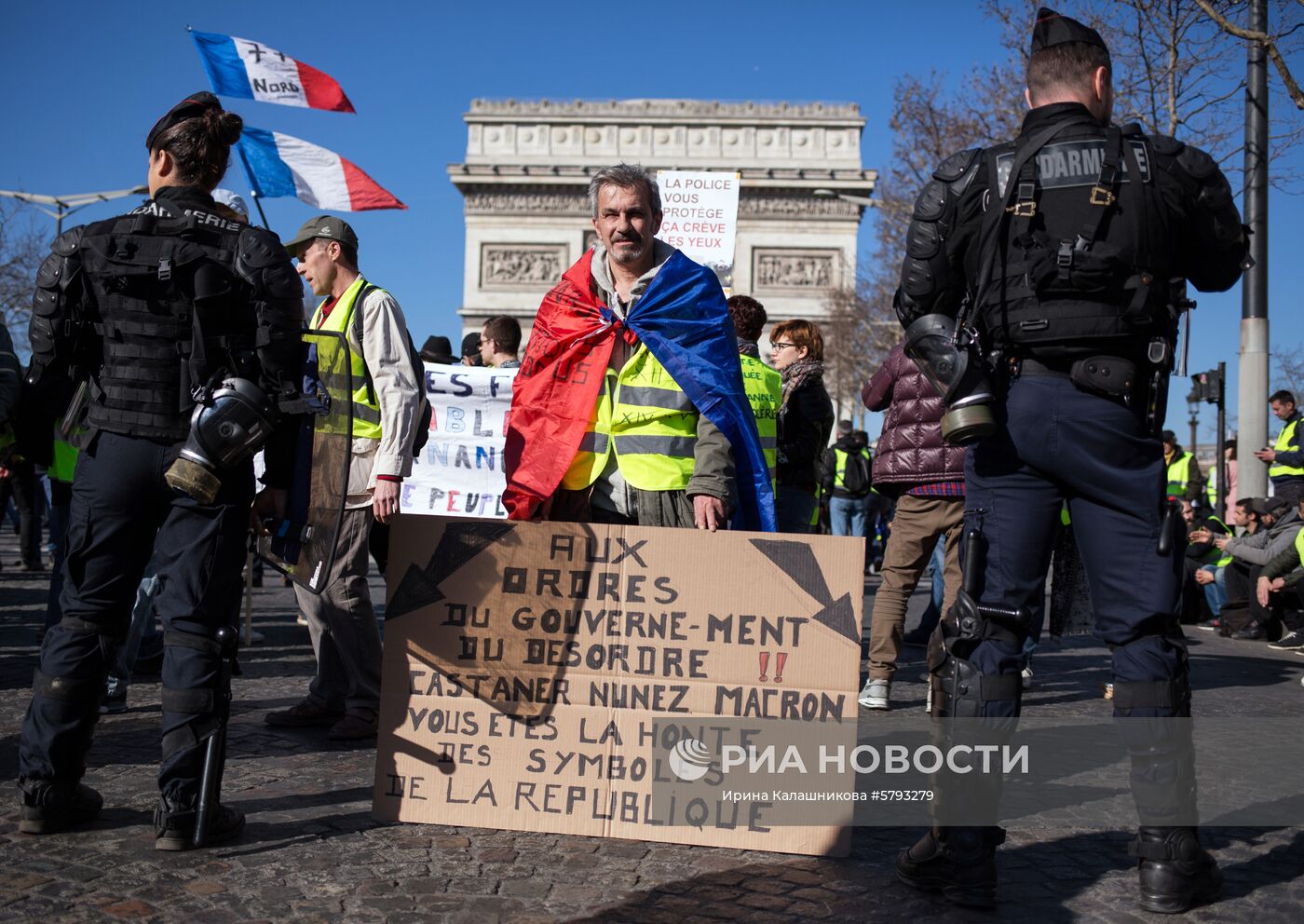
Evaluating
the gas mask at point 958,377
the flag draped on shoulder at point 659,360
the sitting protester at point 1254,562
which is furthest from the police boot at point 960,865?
the sitting protester at point 1254,562

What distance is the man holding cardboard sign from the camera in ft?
13.4

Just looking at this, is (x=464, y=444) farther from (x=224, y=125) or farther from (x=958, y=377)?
(x=958, y=377)

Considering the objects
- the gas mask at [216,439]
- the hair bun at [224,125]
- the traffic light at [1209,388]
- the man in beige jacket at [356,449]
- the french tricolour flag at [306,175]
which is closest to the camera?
the gas mask at [216,439]

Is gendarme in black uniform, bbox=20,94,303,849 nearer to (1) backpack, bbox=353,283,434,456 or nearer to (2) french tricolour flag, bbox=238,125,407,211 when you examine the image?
(1) backpack, bbox=353,283,434,456

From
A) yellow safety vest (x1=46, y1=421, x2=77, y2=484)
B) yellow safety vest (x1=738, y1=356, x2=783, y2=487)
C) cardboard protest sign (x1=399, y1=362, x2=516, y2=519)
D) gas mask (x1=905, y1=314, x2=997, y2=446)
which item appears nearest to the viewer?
gas mask (x1=905, y1=314, x2=997, y2=446)

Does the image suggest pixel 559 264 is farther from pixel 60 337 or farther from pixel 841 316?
pixel 60 337

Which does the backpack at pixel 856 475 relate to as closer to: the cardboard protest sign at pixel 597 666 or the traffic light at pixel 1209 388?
the traffic light at pixel 1209 388

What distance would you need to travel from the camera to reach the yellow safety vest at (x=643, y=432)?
13.4 ft

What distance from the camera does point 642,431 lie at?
13.5 ft

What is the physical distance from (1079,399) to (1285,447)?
33.3 ft

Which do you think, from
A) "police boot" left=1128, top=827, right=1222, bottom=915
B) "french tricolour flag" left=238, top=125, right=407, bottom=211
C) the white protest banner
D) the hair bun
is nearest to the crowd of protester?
the hair bun

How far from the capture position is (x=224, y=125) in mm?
3803

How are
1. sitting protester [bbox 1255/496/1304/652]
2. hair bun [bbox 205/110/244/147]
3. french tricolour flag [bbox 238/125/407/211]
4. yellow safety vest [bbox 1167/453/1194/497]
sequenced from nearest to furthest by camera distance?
1. hair bun [bbox 205/110/244/147]
2. french tricolour flag [bbox 238/125/407/211]
3. sitting protester [bbox 1255/496/1304/652]
4. yellow safety vest [bbox 1167/453/1194/497]

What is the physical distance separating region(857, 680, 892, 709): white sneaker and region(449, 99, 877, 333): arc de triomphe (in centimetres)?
4215
